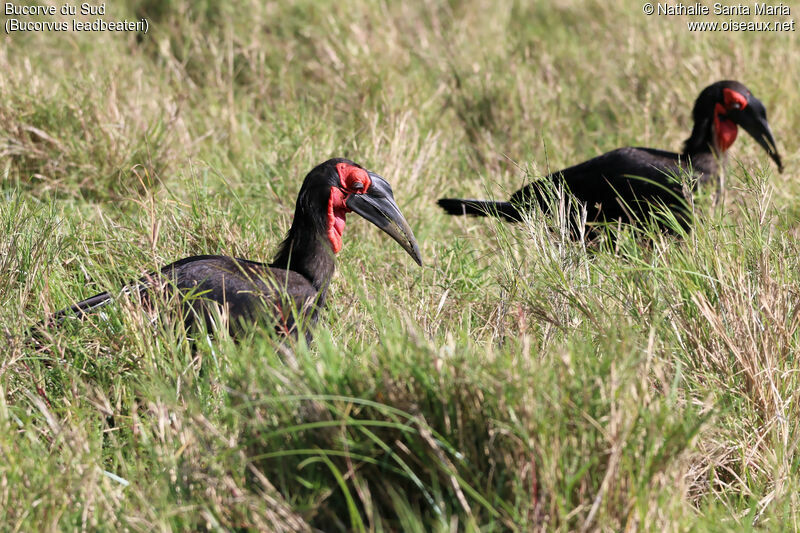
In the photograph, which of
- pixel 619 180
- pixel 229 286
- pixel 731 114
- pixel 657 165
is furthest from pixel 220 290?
pixel 731 114

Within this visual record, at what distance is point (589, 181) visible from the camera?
4.74m

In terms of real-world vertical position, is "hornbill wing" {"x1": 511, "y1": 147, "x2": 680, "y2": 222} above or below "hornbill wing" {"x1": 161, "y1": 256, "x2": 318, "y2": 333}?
above

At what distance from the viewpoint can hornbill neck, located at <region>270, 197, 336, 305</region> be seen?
354 centimetres

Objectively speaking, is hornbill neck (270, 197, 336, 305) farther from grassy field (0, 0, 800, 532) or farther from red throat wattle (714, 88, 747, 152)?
red throat wattle (714, 88, 747, 152)

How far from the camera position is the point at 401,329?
2375 millimetres

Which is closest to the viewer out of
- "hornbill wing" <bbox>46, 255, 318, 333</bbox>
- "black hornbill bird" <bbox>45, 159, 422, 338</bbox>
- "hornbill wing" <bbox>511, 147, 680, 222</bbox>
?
"hornbill wing" <bbox>46, 255, 318, 333</bbox>

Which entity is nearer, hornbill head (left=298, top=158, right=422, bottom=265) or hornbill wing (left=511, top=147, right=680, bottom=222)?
hornbill head (left=298, top=158, right=422, bottom=265)

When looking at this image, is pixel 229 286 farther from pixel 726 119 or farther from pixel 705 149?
pixel 726 119

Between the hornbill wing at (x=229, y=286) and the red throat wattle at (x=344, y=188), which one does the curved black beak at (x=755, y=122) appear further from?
the hornbill wing at (x=229, y=286)

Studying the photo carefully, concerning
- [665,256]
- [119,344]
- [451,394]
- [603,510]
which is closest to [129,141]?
[119,344]

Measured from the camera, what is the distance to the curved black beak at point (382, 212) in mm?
3615

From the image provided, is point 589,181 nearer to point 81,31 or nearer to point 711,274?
point 711,274

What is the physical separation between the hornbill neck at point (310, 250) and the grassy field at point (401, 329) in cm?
17

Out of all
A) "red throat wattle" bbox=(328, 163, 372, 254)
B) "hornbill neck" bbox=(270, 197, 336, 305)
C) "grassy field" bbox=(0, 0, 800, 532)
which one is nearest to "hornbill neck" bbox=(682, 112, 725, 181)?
"grassy field" bbox=(0, 0, 800, 532)
